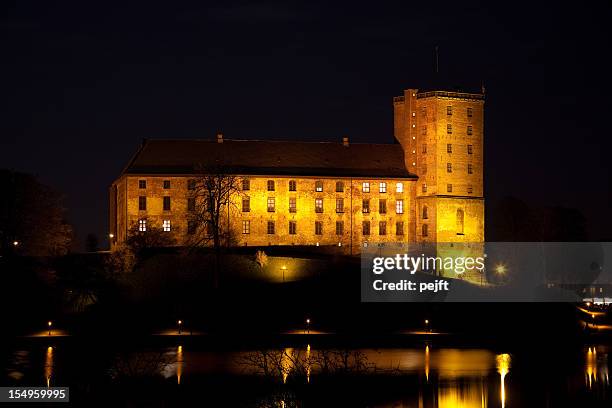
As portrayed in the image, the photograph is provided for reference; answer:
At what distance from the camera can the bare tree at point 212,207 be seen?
73.3m

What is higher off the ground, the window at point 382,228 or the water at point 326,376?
the window at point 382,228

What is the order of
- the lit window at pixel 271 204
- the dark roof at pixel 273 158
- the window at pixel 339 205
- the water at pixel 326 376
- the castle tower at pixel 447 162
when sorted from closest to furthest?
the water at pixel 326 376, the lit window at pixel 271 204, the dark roof at pixel 273 158, the window at pixel 339 205, the castle tower at pixel 447 162

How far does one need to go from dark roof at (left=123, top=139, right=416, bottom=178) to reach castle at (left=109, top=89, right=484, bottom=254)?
0.23 ft

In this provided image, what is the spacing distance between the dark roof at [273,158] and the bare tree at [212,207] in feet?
8.96

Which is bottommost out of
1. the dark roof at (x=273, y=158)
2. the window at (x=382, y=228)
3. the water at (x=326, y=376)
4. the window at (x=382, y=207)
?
the water at (x=326, y=376)

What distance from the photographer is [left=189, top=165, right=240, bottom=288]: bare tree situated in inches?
2887

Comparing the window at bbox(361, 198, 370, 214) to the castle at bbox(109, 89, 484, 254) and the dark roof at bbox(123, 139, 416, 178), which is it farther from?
the dark roof at bbox(123, 139, 416, 178)

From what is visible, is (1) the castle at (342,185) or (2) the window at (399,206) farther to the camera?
(2) the window at (399,206)

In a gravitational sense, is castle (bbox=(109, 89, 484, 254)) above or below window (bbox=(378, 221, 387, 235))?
above

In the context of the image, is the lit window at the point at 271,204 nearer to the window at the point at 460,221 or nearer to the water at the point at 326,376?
the window at the point at 460,221

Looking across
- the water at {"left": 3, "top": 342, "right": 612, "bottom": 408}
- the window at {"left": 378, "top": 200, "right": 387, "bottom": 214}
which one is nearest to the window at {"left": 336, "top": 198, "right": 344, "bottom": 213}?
the window at {"left": 378, "top": 200, "right": 387, "bottom": 214}

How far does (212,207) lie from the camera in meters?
73.4

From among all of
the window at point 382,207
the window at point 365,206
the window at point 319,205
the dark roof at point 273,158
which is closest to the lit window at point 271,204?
the dark roof at point 273,158

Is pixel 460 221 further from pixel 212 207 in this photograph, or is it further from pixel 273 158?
pixel 212 207
